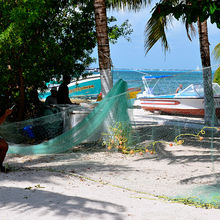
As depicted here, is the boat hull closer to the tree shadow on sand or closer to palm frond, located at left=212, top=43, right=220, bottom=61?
palm frond, located at left=212, top=43, right=220, bottom=61

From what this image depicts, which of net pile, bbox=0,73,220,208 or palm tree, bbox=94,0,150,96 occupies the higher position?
palm tree, bbox=94,0,150,96

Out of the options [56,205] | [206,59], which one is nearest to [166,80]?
[206,59]

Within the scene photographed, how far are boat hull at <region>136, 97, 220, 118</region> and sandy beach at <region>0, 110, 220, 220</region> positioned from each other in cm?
428

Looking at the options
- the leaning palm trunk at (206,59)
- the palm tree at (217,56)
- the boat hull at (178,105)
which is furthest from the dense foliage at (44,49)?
the palm tree at (217,56)

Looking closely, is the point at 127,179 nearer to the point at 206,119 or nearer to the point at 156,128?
the point at 156,128

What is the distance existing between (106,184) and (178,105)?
8.64 meters

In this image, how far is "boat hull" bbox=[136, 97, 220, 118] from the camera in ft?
36.4

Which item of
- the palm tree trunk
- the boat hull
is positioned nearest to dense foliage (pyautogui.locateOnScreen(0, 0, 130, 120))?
the palm tree trunk

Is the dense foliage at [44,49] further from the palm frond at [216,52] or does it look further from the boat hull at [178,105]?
the palm frond at [216,52]

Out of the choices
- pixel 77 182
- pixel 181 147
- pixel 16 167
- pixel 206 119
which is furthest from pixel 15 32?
pixel 206 119

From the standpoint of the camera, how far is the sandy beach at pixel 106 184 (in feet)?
9.97

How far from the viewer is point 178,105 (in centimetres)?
1247

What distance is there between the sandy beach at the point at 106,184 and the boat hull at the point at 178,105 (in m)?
4.28

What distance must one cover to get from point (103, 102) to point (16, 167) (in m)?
1.96
